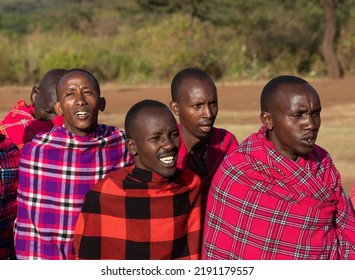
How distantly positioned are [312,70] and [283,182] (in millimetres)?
21709

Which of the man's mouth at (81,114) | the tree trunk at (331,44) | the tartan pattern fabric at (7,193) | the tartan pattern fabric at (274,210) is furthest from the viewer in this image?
the tree trunk at (331,44)

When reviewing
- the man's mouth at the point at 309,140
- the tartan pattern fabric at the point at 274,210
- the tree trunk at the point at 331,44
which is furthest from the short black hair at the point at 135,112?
the tree trunk at the point at 331,44

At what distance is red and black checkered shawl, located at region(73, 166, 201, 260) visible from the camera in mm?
3277

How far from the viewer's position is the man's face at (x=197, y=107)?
3.91 m

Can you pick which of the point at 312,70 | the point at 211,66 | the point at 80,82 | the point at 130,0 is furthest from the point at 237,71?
the point at 80,82

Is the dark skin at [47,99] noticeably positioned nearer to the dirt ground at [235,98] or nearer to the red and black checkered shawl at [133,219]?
the red and black checkered shawl at [133,219]

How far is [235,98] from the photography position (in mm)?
17594

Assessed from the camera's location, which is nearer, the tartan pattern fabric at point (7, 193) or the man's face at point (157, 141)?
the man's face at point (157, 141)

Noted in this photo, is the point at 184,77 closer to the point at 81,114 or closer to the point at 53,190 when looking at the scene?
the point at 81,114

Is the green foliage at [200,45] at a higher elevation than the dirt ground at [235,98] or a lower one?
higher

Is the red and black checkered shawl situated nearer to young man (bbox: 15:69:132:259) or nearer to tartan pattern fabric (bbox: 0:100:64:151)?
young man (bbox: 15:69:132:259)

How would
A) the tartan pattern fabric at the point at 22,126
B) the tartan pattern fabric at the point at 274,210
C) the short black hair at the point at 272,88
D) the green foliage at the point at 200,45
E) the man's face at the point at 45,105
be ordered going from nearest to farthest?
1. the tartan pattern fabric at the point at 274,210
2. the short black hair at the point at 272,88
3. the tartan pattern fabric at the point at 22,126
4. the man's face at the point at 45,105
5. the green foliage at the point at 200,45

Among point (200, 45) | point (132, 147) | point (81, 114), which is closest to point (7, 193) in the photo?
point (81, 114)

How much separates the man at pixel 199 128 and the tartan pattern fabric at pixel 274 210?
533 mm
